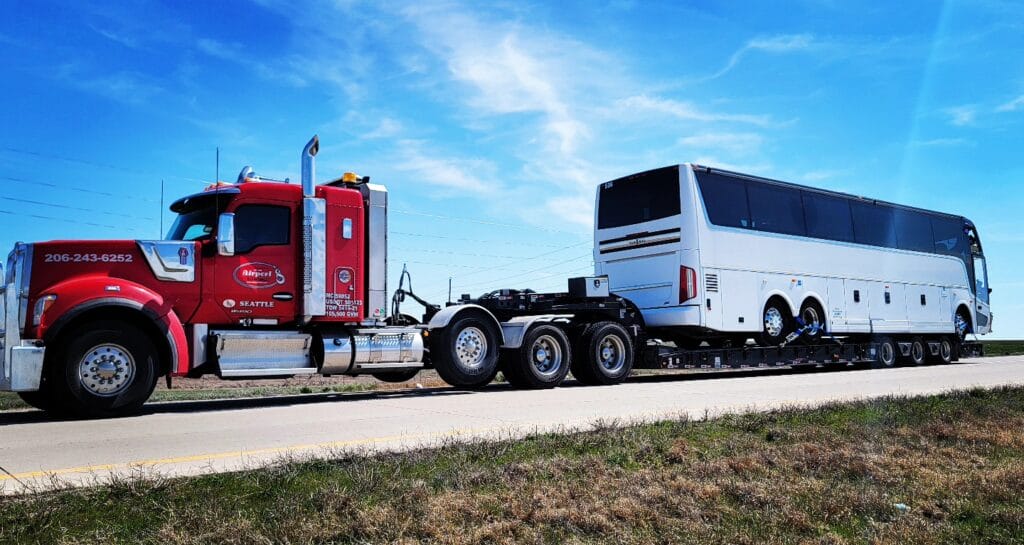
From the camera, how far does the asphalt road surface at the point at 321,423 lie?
20.5 ft

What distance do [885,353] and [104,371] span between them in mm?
18787

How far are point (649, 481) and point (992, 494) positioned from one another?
211 centimetres

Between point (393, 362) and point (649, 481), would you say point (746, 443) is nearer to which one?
point (649, 481)

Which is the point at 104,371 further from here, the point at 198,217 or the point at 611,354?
the point at 611,354

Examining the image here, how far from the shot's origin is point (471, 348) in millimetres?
13031

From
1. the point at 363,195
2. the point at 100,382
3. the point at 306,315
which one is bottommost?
the point at 100,382

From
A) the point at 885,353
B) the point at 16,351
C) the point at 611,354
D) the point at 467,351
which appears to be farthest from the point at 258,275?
the point at 885,353

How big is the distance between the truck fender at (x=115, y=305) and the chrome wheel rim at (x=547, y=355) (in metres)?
5.94

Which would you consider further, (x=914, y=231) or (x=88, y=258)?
(x=914, y=231)

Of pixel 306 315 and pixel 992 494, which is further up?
pixel 306 315

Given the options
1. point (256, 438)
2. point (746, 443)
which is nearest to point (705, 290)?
point (746, 443)

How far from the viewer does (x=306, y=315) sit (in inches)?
441

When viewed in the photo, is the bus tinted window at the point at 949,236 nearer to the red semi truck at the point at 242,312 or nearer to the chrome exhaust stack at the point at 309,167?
the red semi truck at the point at 242,312

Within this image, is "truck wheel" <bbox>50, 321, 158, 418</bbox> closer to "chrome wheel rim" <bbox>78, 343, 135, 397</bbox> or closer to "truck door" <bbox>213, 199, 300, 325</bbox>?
"chrome wheel rim" <bbox>78, 343, 135, 397</bbox>
